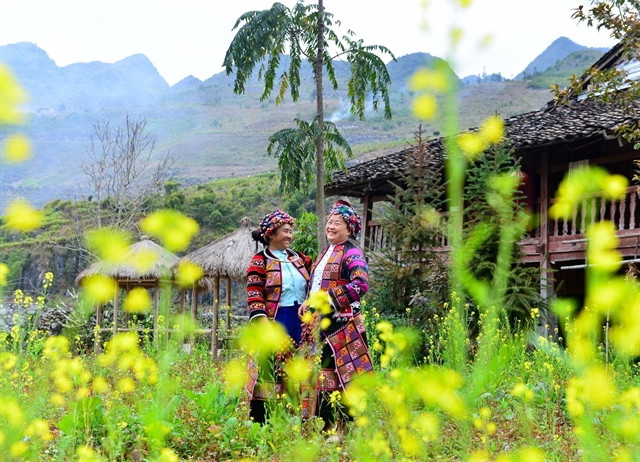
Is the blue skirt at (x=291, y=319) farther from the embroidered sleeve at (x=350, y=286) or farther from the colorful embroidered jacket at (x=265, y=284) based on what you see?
the embroidered sleeve at (x=350, y=286)

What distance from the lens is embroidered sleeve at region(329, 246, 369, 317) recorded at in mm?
3623

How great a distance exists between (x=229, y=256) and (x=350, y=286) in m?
7.78

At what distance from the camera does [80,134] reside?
144 m

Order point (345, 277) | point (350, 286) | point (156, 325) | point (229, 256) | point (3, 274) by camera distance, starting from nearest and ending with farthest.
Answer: point (3, 274) < point (156, 325) < point (350, 286) < point (345, 277) < point (229, 256)

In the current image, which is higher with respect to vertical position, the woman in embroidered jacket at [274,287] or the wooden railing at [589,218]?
the wooden railing at [589,218]

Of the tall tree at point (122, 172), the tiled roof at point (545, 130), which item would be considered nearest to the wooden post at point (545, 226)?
the tiled roof at point (545, 130)

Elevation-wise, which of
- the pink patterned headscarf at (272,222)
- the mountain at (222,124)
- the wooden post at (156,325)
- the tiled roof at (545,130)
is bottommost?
the wooden post at (156,325)

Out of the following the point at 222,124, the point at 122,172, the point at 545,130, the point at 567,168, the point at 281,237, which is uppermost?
the point at 222,124

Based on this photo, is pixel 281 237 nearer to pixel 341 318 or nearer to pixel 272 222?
pixel 272 222

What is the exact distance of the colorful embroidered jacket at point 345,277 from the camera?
3.63 metres

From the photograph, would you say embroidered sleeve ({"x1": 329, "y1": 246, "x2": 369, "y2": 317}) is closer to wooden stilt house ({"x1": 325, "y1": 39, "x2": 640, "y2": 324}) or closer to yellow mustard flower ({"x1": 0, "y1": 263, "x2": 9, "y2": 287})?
yellow mustard flower ({"x1": 0, "y1": 263, "x2": 9, "y2": 287})

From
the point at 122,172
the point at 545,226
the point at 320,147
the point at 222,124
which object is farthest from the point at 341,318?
the point at 222,124

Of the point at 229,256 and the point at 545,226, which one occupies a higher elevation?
the point at 545,226

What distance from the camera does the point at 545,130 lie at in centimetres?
995
